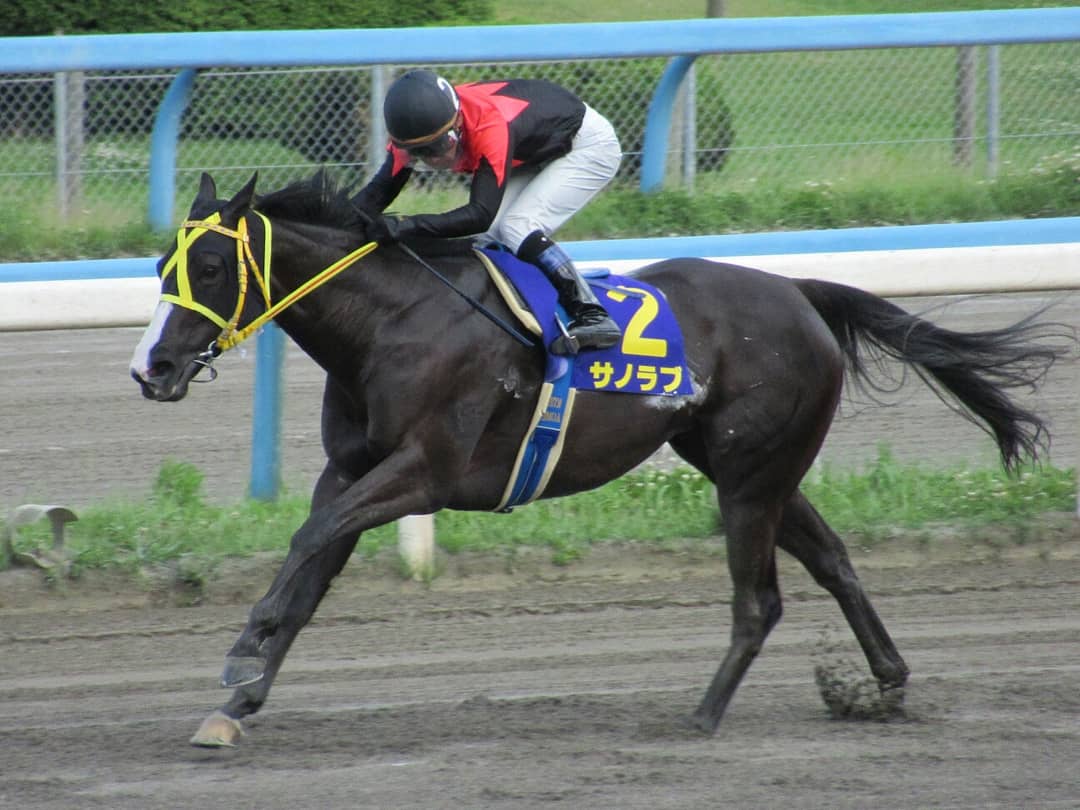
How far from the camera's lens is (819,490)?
6.48 meters

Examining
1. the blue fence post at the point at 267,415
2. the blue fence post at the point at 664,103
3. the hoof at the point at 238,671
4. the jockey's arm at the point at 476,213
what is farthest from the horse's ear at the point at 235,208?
the blue fence post at the point at 664,103

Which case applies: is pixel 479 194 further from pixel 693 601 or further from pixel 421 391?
pixel 693 601

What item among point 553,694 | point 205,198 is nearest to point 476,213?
point 205,198

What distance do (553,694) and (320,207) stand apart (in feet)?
5.37

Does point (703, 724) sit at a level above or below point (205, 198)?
below

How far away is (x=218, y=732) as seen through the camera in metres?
4.30

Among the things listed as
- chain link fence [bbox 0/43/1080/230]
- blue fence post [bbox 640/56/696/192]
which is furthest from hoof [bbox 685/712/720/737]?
blue fence post [bbox 640/56/696/192]

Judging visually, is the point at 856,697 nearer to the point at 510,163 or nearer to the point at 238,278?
the point at 510,163

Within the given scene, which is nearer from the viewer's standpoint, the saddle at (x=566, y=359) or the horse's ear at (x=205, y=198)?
the horse's ear at (x=205, y=198)

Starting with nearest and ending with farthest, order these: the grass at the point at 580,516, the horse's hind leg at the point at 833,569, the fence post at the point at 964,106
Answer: the horse's hind leg at the point at 833,569 → the grass at the point at 580,516 → the fence post at the point at 964,106

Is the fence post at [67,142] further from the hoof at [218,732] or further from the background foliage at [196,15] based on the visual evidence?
the background foliage at [196,15]

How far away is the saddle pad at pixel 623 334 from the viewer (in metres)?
4.70

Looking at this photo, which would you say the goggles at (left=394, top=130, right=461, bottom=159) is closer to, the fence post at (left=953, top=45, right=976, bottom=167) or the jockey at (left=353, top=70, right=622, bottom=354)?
the jockey at (left=353, top=70, right=622, bottom=354)

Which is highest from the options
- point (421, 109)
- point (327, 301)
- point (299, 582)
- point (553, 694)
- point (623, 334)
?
point (421, 109)
